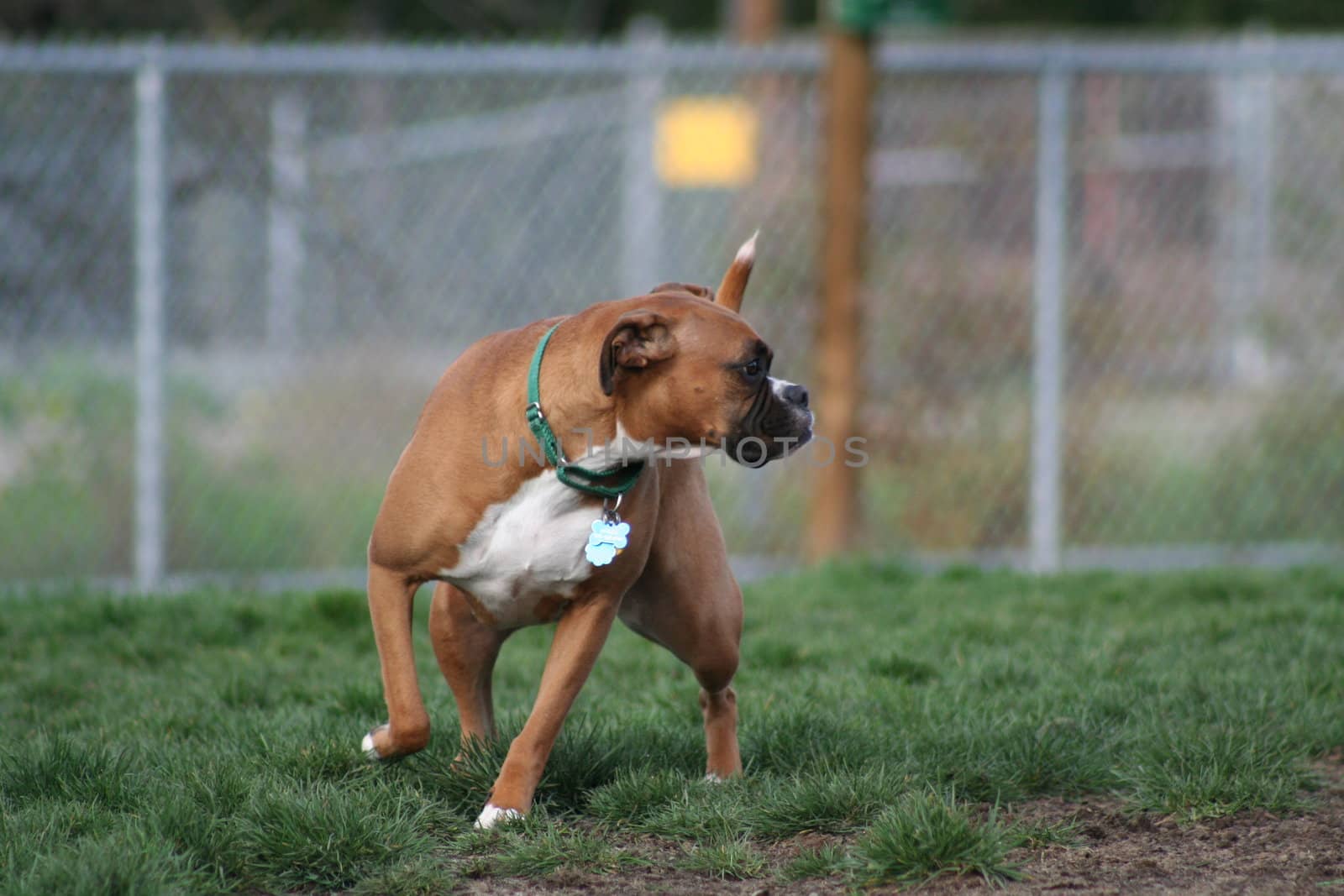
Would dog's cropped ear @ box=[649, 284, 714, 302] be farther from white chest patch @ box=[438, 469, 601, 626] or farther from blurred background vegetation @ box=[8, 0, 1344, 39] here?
blurred background vegetation @ box=[8, 0, 1344, 39]

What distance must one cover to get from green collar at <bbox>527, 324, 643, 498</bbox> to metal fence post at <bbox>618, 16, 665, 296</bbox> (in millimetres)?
3452

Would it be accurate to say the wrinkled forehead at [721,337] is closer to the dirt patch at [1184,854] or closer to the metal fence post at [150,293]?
the dirt patch at [1184,854]

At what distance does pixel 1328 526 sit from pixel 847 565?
2.99m

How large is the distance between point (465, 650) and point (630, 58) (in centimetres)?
378

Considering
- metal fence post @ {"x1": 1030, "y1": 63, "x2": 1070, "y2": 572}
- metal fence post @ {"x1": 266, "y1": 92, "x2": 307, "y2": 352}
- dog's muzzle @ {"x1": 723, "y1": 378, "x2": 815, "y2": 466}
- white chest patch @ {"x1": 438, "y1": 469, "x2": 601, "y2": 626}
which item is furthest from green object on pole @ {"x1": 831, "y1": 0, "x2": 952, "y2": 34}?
white chest patch @ {"x1": 438, "y1": 469, "x2": 601, "y2": 626}

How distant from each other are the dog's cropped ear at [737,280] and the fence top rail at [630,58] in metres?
3.17

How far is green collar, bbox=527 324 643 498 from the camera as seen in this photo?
11.2 feet

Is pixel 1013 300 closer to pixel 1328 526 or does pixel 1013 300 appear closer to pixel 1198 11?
pixel 1328 526

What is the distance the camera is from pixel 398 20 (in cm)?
1945

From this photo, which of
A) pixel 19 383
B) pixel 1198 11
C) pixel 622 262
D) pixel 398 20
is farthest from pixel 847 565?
pixel 1198 11

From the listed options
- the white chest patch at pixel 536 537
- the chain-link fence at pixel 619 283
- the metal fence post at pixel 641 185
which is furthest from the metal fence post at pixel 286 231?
the white chest patch at pixel 536 537

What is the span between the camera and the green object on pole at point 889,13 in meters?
6.77

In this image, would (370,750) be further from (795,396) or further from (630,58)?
(630,58)

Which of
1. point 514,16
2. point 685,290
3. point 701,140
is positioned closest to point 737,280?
point 685,290
